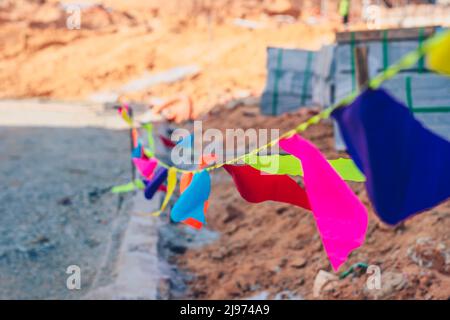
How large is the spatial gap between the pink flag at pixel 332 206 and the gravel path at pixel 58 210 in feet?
11.1

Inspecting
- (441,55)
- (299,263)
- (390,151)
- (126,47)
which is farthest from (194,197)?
(126,47)

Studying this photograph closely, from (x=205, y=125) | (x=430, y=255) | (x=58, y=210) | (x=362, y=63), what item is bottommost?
(x=205, y=125)

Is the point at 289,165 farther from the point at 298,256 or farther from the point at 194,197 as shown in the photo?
the point at 298,256

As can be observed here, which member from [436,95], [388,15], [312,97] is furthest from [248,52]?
[436,95]

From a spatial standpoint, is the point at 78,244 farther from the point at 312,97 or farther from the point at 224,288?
the point at 312,97

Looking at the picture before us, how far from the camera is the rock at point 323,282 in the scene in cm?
503

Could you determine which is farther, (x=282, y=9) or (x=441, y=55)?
(x=282, y=9)

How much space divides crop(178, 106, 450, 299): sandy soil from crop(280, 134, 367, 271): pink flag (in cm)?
192

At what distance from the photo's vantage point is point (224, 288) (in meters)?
5.73

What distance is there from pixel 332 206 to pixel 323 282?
2.44 metres

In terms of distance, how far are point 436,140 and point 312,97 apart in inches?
389

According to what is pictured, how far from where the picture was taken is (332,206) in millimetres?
2805

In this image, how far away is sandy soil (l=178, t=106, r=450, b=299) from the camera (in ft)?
15.7

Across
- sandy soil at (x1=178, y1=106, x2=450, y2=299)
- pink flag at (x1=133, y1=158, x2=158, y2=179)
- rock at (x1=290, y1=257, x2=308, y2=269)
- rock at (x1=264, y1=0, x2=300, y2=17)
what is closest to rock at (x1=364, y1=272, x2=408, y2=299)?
sandy soil at (x1=178, y1=106, x2=450, y2=299)
